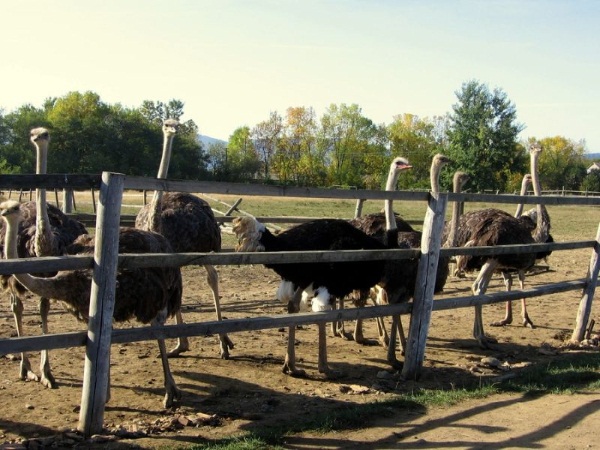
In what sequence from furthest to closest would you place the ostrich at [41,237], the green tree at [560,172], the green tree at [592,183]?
the green tree at [560,172] < the green tree at [592,183] < the ostrich at [41,237]

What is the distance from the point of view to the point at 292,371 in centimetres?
596

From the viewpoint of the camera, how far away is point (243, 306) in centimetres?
883

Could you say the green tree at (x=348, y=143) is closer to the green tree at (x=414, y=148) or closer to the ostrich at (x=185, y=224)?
the green tree at (x=414, y=148)

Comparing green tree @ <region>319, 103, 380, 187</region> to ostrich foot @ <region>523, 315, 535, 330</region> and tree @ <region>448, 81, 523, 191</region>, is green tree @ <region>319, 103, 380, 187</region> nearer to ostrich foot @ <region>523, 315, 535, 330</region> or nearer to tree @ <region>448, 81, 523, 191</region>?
tree @ <region>448, 81, 523, 191</region>

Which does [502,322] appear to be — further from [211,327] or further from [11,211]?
[11,211]

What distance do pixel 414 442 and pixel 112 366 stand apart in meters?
2.67

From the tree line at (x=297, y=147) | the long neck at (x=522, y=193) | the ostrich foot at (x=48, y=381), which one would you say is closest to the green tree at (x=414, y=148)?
the tree line at (x=297, y=147)

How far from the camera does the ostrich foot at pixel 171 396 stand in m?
5.01

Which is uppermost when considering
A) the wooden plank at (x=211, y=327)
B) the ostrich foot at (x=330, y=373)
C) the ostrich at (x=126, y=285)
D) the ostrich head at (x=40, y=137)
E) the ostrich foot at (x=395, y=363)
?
the ostrich head at (x=40, y=137)

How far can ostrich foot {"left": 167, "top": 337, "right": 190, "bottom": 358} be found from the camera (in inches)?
250

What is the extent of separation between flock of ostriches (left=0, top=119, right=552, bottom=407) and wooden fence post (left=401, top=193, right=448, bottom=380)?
1.74 feet

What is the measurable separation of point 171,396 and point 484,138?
43.5m

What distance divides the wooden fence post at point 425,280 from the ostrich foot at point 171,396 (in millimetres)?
1811

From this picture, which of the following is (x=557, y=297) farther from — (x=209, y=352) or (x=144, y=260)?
(x=144, y=260)
